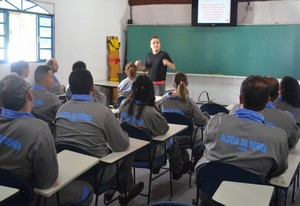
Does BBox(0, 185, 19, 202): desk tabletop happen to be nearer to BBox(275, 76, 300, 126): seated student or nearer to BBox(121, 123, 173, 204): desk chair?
BBox(121, 123, 173, 204): desk chair

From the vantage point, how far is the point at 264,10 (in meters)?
7.00

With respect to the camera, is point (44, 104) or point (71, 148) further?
point (44, 104)

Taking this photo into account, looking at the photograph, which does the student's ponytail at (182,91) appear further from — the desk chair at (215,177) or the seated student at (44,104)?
the desk chair at (215,177)

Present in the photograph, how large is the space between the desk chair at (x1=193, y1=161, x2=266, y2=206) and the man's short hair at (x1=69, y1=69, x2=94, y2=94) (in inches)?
42.8

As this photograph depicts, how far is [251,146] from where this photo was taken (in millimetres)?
2066

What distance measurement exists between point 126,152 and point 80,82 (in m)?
0.66

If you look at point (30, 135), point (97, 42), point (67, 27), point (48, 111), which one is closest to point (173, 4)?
point (97, 42)

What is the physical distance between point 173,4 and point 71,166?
6549 millimetres

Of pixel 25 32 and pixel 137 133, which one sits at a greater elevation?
pixel 25 32

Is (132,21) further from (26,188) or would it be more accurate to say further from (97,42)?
(26,188)

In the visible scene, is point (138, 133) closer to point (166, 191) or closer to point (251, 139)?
point (166, 191)

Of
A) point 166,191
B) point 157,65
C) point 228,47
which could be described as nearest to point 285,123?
point 166,191

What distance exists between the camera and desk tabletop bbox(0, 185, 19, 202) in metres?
1.61

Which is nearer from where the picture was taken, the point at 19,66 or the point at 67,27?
the point at 19,66
